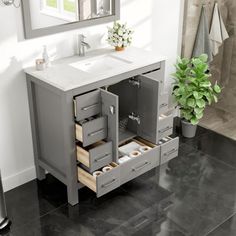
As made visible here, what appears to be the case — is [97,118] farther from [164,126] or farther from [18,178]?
[18,178]

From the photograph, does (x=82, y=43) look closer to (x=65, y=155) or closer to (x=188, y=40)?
(x=65, y=155)

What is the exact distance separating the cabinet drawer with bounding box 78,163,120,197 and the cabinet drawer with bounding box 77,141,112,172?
7 cm

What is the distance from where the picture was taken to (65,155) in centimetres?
295

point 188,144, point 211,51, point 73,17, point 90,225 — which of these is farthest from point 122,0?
point 90,225

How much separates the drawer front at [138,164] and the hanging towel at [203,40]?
1314mm

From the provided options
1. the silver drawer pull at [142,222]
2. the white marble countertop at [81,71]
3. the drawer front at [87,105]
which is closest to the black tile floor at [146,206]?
the silver drawer pull at [142,222]

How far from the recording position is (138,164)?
307 cm

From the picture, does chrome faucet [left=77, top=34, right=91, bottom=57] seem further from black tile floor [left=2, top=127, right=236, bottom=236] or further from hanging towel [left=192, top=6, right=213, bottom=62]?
hanging towel [left=192, top=6, right=213, bottom=62]

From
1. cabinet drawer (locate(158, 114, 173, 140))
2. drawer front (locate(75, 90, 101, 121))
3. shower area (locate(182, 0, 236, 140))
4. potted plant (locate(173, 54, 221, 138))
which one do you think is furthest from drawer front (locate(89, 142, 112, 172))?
shower area (locate(182, 0, 236, 140))

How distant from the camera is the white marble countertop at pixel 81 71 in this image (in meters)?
2.79

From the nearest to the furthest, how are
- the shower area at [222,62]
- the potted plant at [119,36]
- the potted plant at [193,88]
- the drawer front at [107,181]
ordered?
the drawer front at [107,181] < the potted plant at [119,36] < the potted plant at [193,88] < the shower area at [222,62]

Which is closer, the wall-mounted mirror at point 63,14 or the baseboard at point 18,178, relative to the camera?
the wall-mounted mirror at point 63,14

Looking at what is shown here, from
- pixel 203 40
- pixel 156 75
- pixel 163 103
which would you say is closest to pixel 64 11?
pixel 156 75

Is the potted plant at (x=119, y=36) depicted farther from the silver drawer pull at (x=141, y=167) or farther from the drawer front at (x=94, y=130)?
the silver drawer pull at (x=141, y=167)
